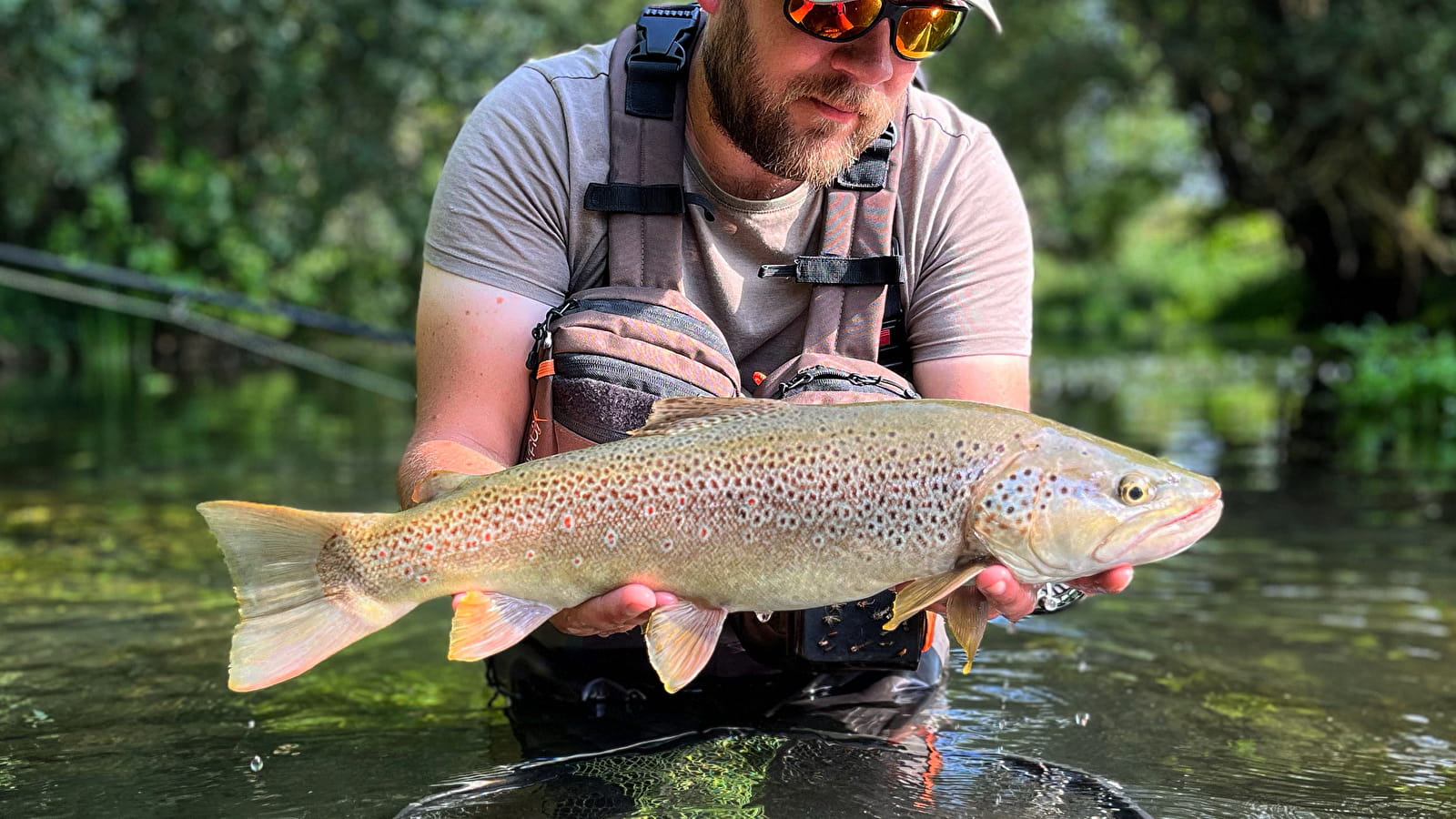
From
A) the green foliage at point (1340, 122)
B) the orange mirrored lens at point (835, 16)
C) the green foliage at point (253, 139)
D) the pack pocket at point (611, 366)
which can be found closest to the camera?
the orange mirrored lens at point (835, 16)

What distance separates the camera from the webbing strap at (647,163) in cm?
399

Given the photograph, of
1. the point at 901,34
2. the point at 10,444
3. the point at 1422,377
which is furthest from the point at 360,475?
the point at 1422,377

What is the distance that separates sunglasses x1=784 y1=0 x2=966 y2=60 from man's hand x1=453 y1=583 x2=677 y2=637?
144 cm

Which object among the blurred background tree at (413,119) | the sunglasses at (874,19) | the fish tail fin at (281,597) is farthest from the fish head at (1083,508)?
the blurred background tree at (413,119)

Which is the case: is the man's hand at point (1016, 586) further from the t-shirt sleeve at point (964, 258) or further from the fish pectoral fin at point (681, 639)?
the t-shirt sleeve at point (964, 258)

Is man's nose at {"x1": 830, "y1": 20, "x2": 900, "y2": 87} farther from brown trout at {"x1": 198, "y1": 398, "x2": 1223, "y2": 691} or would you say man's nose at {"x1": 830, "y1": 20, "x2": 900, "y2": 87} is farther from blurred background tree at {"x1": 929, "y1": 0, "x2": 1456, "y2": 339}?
blurred background tree at {"x1": 929, "y1": 0, "x2": 1456, "y2": 339}

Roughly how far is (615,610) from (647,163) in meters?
1.40

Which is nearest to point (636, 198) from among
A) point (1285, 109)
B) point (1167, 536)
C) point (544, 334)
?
point (544, 334)

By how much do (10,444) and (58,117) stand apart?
8.55m

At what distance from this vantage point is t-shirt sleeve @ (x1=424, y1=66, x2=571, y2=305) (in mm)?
3961

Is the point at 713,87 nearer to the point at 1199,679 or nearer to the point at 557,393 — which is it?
the point at 557,393

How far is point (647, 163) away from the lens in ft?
13.3

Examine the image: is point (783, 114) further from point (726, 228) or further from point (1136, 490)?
point (1136, 490)

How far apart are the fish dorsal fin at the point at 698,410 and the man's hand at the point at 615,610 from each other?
1.15ft
